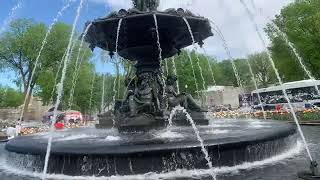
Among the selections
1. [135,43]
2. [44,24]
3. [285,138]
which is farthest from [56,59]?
→ [285,138]

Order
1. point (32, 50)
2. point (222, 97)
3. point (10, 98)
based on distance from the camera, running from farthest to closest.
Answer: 1. point (10, 98)
2. point (222, 97)
3. point (32, 50)

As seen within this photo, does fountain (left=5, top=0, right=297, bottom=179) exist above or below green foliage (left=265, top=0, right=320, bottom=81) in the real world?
below

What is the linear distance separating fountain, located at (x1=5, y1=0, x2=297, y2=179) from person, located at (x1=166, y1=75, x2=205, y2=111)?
0.02 metres

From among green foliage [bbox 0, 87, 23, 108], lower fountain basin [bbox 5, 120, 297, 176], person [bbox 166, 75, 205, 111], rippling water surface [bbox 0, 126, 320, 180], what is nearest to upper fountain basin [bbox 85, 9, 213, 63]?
person [bbox 166, 75, 205, 111]

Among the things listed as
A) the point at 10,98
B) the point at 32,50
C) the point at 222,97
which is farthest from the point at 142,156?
the point at 10,98

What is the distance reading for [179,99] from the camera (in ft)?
43.0

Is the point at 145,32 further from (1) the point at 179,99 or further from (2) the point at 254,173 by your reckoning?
(2) the point at 254,173

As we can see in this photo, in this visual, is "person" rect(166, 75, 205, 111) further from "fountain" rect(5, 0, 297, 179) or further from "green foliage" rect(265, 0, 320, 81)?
"green foliage" rect(265, 0, 320, 81)

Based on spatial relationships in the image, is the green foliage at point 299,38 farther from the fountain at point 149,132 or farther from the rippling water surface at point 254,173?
the rippling water surface at point 254,173

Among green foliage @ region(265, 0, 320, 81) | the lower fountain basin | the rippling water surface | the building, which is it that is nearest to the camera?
the rippling water surface

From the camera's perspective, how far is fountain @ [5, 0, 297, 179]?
7863mm

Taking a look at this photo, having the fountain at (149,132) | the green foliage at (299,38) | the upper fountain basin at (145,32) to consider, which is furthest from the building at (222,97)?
the fountain at (149,132)

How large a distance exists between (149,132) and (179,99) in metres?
2.27

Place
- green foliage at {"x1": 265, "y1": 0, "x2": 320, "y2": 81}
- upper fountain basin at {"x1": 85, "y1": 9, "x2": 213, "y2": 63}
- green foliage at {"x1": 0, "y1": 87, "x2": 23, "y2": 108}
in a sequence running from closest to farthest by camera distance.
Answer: upper fountain basin at {"x1": 85, "y1": 9, "x2": 213, "y2": 63}, green foliage at {"x1": 265, "y1": 0, "x2": 320, "y2": 81}, green foliage at {"x1": 0, "y1": 87, "x2": 23, "y2": 108}
